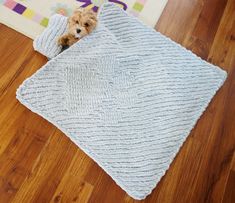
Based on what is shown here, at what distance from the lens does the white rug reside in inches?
52.6

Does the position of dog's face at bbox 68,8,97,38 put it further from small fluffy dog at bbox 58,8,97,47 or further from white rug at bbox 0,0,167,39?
white rug at bbox 0,0,167,39

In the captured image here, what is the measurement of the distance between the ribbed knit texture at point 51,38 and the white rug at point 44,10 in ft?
0.22

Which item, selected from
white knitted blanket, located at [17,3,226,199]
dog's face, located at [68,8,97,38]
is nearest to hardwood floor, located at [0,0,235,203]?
white knitted blanket, located at [17,3,226,199]

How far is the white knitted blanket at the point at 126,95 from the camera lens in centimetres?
114

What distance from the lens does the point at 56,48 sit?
128 cm

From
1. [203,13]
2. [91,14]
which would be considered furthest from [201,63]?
[91,14]

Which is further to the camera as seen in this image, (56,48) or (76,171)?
(56,48)

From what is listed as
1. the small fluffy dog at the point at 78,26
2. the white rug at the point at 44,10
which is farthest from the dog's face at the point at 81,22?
the white rug at the point at 44,10

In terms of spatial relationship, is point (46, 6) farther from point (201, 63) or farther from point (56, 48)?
point (201, 63)

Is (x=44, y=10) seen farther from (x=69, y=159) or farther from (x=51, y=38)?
(x=69, y=159)

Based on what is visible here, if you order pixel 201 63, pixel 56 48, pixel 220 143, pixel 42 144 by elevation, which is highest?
pixel 56 48

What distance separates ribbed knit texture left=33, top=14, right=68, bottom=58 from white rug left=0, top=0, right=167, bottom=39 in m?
0.07

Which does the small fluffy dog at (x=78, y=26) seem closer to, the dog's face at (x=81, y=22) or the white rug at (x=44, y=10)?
the dog's face at (x=81, y=22)

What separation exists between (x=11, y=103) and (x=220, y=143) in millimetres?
778
